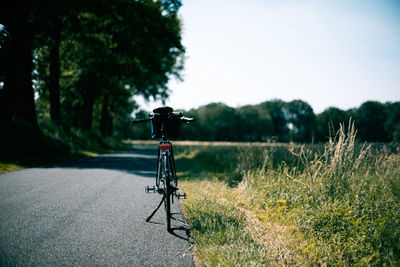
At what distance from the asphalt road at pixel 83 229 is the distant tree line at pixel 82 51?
23.3 ft

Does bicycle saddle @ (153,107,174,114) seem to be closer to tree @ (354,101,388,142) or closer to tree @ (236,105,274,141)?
tree @ (354,101,388,142)

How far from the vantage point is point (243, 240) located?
3.12m

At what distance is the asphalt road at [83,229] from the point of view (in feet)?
9.19

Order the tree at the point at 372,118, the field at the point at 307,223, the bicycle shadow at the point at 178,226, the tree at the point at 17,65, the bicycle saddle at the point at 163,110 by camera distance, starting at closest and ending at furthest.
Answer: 1. the field at the point at 307,223
2. the bicycle shadow at the point at 178,226
3. the bicycle saddle at the point at 163,110
4. the tree at the point at 17,65
5. the tree at the point at 372,118

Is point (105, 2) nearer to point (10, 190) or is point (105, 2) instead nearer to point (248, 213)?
point (10, 190)

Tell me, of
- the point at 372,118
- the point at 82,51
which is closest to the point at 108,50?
the point at 82,51

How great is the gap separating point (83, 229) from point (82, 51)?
19211 millimetres

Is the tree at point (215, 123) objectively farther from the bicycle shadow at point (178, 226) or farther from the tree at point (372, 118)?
the bicycle shadow at point (178, 226)

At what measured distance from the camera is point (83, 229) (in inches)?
142

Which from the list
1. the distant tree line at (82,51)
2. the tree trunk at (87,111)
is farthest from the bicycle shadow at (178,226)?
the tree trunk at (87,111)

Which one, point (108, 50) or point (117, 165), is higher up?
point (108, 50)

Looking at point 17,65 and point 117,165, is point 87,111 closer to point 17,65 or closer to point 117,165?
point 17,65

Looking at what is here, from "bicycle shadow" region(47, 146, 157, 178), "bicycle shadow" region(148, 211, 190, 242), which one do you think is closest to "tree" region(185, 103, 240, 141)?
"bicycle shadow" region(47, 146, 157, 178)

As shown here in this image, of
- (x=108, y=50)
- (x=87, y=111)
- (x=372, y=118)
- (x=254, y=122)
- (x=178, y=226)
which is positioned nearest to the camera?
(x=178, y=226)
